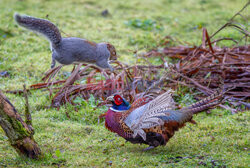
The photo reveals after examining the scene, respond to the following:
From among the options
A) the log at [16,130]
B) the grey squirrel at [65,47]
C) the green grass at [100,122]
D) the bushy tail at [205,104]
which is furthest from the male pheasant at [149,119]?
the log at [16,130]

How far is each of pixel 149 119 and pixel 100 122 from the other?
1.61 m

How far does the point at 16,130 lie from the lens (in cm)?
299

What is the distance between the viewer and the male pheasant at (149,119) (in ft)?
10.3

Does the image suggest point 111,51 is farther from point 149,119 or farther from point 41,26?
point 149,119

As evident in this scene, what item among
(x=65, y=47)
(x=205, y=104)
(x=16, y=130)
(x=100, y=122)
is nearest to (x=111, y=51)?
(x=65, y=47)

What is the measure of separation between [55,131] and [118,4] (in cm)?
783

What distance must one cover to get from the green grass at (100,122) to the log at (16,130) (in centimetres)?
10

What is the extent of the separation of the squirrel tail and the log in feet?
2.50


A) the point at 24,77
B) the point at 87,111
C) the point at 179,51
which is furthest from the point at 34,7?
the point at 87,111

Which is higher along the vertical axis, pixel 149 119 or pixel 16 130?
pixel 149 119

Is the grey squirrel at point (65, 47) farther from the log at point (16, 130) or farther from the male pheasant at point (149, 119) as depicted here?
the log at point (16, 130)

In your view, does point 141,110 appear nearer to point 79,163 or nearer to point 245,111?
point 79,163

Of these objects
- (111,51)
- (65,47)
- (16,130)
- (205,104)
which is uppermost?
(65,47)

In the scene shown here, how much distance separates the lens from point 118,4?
36.8 ft
